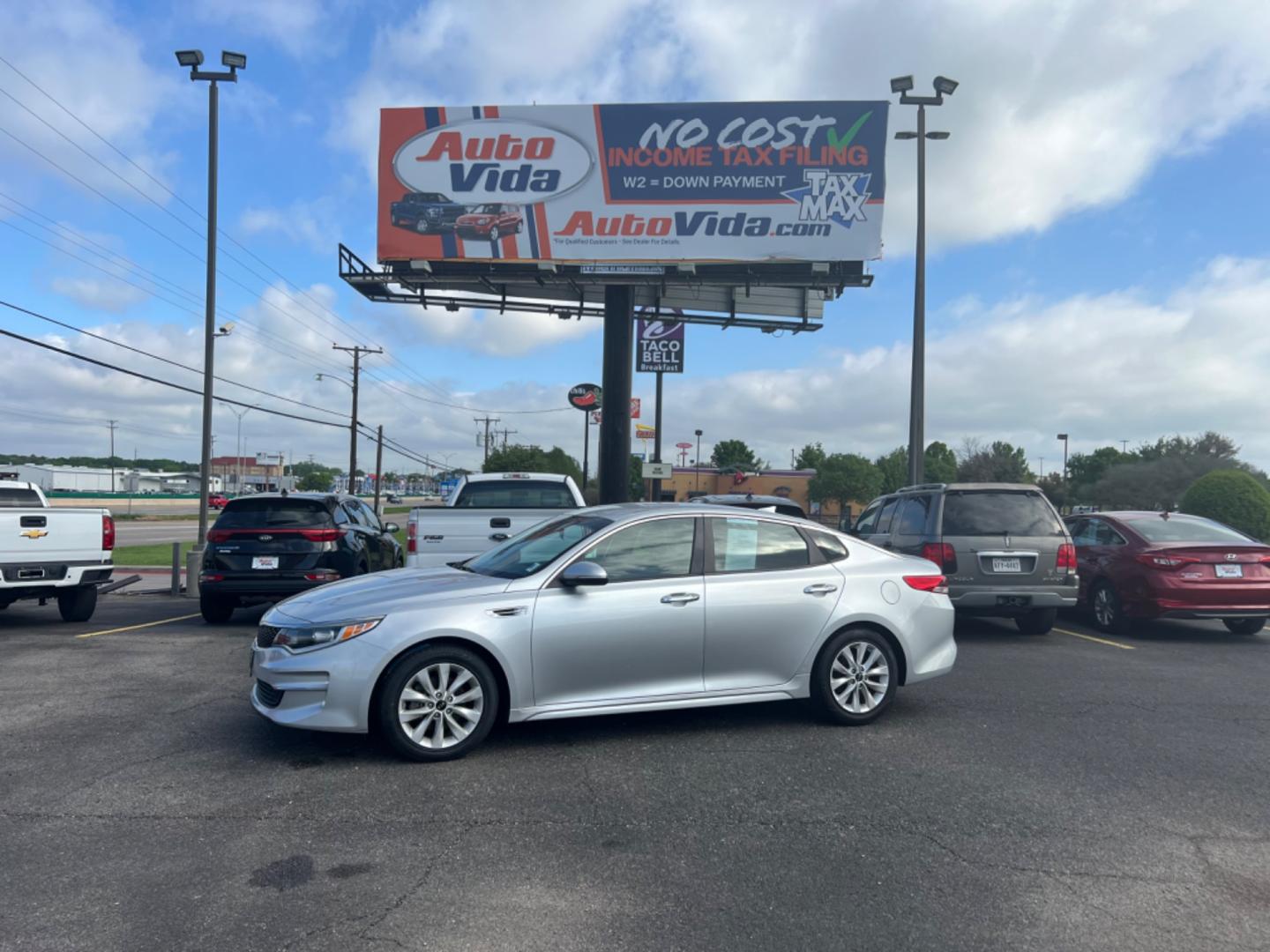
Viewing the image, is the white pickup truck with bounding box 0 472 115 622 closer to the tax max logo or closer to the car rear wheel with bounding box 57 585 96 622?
the car rear wheel with bounding box 57 585 96 622

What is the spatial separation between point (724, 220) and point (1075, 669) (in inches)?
509

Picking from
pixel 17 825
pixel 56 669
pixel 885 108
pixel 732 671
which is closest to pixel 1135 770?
pixel 732 671

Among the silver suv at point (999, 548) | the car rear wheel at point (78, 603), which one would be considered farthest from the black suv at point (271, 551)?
the silver suv at point (999, 548)

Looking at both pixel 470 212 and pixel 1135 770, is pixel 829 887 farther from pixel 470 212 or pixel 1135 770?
pixel 470 212

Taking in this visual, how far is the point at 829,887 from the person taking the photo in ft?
12.5

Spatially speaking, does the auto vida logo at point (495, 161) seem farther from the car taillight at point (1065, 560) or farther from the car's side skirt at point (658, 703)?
the car's side skirt at point (658, 703)

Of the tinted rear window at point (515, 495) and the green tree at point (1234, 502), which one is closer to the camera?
the tinted rear window at point (515, 495)

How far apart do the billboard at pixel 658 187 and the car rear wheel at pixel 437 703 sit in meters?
14.9

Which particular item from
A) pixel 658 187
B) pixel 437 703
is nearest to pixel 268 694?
pixel 437 703

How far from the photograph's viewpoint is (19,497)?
11.3 meters

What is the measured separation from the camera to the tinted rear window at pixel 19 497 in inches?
432

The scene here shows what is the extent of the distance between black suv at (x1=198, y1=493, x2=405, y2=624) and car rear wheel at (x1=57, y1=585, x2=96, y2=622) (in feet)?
4.44

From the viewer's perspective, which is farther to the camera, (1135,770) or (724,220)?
(724,220)

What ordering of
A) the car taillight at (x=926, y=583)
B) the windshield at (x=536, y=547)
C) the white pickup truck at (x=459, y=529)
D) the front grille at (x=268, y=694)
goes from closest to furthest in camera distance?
1. the front grille at (x=268, y=694)
2. the windshield at (x=536, y=547)
3. the car taillight at (x=926, y=583)
4. the white pickup truck at (x=459, y=529)
